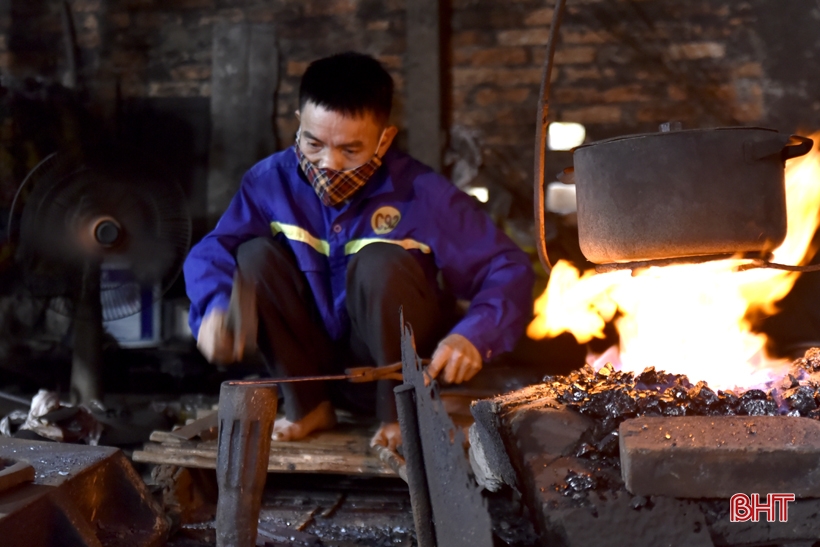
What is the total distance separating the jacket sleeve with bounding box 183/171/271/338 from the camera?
2.18 meters

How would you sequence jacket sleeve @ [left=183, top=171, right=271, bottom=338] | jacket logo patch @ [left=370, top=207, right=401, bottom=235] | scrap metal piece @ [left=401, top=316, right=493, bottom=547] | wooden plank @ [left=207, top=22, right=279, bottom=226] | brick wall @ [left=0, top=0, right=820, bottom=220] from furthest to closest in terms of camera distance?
wooden plank @ [left=207, top=22, right=279, bottom=226]
brick wall @ [left=0, top=0, right=820, bottom=220]
jacket logo patch @ [left=370, top=207, right=401, bottom=235]
jacket sleeve @ [left=183, top=171, right=271, bottom=338]
scrap metal piece @ [left=401, top=316, right=493, bottom=547]

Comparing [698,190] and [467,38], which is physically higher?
[467,38]

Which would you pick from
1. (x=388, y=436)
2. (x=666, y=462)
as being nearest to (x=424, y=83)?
(x=388, y=436)

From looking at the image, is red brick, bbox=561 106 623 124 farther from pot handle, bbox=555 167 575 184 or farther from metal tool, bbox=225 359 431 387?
metal tool, bbox=225 359 431 387

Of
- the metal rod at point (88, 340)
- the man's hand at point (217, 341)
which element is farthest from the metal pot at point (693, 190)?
the metal rod at point (88, 340)

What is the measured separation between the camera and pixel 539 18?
3.64 m

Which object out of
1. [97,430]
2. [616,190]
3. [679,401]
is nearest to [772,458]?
[679,401]

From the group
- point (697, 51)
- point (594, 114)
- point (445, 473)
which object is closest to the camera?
point (445, 473)

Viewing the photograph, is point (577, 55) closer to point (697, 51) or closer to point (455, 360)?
point (697, 51)

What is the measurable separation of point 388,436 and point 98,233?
168 centimetres

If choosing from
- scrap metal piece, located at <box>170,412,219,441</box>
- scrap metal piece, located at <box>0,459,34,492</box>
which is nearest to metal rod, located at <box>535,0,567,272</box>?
scrap metal piece, located at <box>170,412,219,441</box>

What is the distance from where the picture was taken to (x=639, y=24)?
11.6 feet

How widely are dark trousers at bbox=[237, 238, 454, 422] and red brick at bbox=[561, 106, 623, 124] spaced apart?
1721 mm

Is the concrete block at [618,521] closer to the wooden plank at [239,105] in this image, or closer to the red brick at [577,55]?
the red brick at [577,55]
